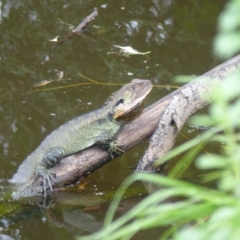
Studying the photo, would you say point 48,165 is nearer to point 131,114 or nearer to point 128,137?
point 128,137

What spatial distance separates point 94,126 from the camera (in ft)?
17.6

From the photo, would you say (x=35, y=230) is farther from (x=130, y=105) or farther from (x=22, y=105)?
(x=22, y=105)

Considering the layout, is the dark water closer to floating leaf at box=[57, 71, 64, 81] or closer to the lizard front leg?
floating leaf at box=[57, 71, 64, 81]

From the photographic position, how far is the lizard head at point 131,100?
5.13 meters

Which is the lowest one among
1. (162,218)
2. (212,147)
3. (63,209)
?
(212,147)

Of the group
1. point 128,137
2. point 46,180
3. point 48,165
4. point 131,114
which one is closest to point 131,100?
point 131,114

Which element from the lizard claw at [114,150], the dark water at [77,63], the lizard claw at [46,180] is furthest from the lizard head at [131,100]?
the lizard claw at [46,180]

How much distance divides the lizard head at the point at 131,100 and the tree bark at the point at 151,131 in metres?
0.08

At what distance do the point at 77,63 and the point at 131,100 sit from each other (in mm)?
2862

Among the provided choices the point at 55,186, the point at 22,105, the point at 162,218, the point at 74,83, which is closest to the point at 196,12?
the point at 74,83

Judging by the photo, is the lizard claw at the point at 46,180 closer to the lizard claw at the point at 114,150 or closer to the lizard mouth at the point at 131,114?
the lizard claw at the point at 114,150

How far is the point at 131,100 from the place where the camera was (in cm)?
514

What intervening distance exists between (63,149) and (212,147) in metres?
1.59

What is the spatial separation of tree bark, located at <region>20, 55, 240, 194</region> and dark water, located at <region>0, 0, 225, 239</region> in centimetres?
31
